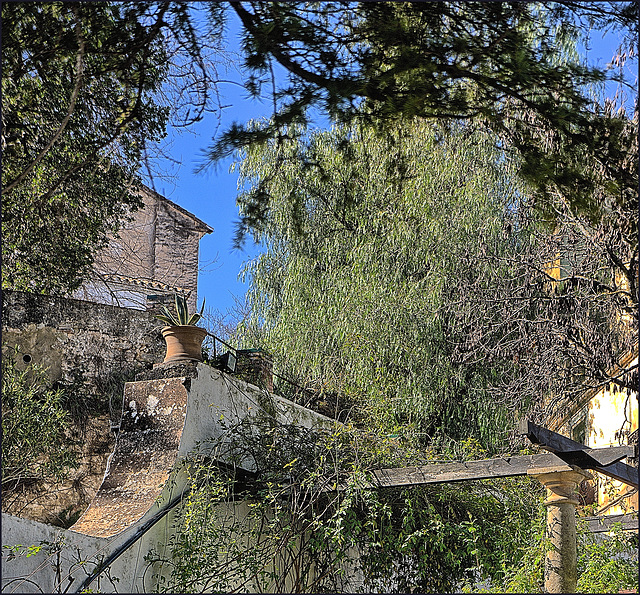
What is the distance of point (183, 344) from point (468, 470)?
2.14 metres

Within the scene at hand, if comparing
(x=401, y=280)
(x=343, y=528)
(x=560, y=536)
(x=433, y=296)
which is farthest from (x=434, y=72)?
(x=401, y=280)

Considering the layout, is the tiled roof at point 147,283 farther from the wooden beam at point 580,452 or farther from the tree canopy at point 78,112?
the wooden beam at point 580,452

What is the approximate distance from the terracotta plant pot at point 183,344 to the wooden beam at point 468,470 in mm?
1530

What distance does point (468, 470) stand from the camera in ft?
16.7

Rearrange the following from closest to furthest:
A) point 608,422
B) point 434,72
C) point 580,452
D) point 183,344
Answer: point 434,72 < point 580,452 < point 183,344 < point 608,422

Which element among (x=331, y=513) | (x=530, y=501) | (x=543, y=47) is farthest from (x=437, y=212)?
(x=543, y=47)

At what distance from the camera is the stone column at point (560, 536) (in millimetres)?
4852

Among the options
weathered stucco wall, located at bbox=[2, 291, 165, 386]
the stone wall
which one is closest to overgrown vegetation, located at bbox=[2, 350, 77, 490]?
the stone wall

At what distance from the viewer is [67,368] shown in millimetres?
6953

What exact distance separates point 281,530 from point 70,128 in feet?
11.5

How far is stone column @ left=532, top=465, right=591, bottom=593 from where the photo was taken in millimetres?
4852

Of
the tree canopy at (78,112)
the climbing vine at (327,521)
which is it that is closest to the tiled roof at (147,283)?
the tree canopy at (78,112)

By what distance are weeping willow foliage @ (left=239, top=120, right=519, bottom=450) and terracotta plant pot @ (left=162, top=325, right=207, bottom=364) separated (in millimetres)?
3370

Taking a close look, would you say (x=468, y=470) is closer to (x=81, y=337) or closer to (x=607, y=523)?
(x=607, y=523)
